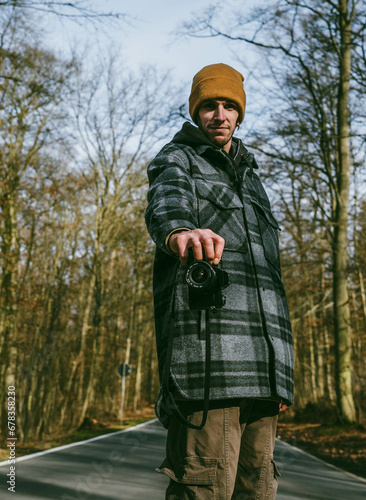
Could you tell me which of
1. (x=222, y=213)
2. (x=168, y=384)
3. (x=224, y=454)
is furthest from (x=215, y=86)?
(x=224, y=454)

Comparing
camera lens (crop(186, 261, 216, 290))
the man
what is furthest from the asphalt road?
A: camera lens (crop(186, 261, 216, 290))

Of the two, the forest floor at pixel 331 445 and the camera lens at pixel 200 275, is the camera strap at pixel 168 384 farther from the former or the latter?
the forest floor at pixel 331 445

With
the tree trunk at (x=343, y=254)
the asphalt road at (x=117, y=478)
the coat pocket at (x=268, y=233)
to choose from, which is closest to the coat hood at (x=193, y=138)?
the coat pocket at (x=268, y=233)

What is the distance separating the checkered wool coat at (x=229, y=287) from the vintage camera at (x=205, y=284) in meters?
0.13

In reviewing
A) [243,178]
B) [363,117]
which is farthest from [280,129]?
[243,178]

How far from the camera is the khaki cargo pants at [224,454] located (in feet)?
5.55

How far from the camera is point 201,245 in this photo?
1.60 m

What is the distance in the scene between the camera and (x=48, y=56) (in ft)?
51.3

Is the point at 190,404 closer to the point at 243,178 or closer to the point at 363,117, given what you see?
the point at 243,178

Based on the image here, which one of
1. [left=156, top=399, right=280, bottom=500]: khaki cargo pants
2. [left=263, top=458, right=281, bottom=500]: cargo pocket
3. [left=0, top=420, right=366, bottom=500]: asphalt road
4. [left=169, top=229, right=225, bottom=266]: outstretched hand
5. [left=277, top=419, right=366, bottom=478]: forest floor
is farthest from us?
[left=277, top=419, right=366, bottom=478]: forest floor

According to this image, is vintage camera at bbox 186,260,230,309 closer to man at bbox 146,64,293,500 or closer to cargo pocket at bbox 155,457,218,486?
man at bbox 146,64,293,500

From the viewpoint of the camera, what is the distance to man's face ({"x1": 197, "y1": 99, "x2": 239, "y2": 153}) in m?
2.20

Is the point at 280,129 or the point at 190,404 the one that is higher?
the point at 280,129

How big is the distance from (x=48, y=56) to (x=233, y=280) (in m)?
15.5
